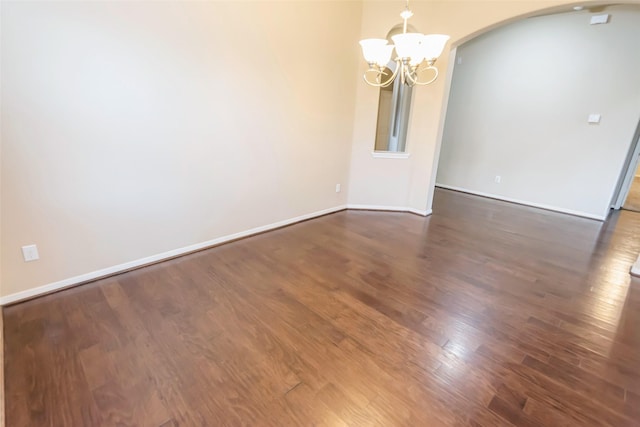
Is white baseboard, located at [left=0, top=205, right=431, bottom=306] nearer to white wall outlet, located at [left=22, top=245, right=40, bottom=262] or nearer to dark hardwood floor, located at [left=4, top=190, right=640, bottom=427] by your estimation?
dark hardwood floor, located at [left=4, top=190, right=640, bottom=427]

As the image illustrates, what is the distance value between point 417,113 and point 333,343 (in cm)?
338

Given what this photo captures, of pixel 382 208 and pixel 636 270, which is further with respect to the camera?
pixel 382 208

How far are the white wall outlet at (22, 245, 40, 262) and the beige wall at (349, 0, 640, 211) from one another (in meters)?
3.47

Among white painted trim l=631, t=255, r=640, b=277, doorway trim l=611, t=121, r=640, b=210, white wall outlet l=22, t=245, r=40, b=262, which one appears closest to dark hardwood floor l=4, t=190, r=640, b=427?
white painted trim l=631, t=255, r=640, b=277

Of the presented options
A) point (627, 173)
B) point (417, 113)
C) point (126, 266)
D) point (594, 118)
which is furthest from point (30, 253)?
point (627, 173)

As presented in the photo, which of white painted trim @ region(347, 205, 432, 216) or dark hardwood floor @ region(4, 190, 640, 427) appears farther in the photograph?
white painted trim @ region(347, 205, 432, 216)

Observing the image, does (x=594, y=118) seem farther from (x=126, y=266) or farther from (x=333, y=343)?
(x=126, y=266)

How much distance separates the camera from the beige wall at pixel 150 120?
193cm

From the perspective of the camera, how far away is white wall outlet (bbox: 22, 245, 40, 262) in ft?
6.80

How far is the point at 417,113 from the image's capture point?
163 inches

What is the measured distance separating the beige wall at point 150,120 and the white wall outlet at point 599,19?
3399mm

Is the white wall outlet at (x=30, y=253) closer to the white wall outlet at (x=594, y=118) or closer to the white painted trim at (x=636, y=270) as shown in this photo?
the white painted trim at (x=636, y=270)

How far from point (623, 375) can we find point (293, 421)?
72.9 inches

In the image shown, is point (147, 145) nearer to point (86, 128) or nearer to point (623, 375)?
point (86, 128)
